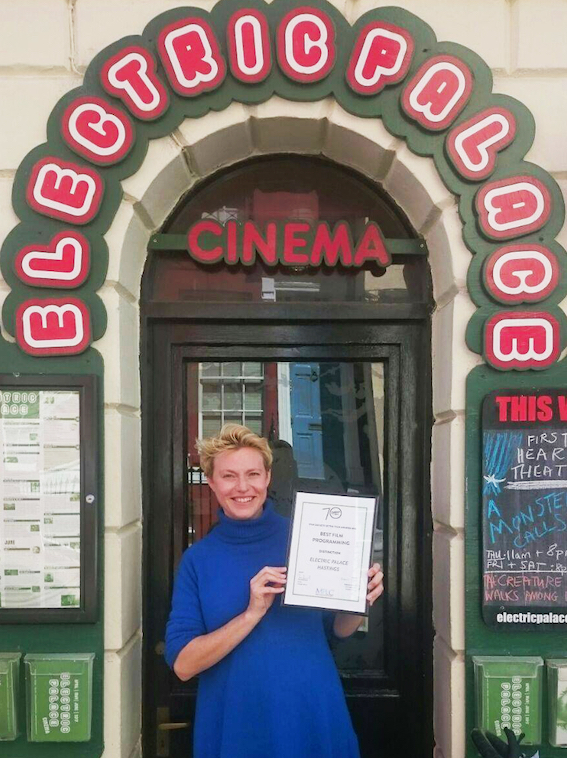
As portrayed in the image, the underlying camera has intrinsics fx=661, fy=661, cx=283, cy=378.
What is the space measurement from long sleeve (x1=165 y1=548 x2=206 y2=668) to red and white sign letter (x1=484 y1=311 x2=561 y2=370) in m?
1.52

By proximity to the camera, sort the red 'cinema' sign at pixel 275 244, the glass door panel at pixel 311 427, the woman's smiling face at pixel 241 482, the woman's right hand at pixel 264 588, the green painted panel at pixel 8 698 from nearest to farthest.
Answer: the woman's right hand at pixel 264 588, the woman's smiling face at pixel 241 482, the green painted panel at pixel 8 698, the red 'cinema' sign at pixel 275 244, the glass door panel at pixel 311 427

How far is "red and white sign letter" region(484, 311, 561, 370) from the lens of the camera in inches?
110

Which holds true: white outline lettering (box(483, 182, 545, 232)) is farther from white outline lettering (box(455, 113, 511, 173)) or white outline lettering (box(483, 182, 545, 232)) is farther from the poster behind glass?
the poster behind glass

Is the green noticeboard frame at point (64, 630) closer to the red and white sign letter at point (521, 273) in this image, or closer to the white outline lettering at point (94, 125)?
the white outline lettering at point (94, 125)

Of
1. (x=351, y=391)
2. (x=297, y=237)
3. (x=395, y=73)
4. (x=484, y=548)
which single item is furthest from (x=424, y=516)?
(x=395, y=73)

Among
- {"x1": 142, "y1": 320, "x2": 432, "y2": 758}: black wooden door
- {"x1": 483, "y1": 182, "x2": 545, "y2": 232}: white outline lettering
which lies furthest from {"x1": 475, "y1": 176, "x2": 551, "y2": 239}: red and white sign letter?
{"x1": 142, "y1": 320, "x2": 432, "y2": 758}: black wooden door

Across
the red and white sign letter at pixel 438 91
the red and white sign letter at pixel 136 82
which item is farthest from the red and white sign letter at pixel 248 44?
the red and white sign letter at pixel 438 91

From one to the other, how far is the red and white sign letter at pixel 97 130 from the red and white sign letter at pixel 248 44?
0.53 m

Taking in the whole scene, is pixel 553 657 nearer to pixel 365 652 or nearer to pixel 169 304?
pixel 365 652

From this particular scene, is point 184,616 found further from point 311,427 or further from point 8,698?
point 311,427

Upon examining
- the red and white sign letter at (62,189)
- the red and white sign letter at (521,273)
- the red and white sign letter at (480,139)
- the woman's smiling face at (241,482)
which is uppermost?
the red and white sign letter at (480,139)

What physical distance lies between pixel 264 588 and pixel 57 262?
5.23ft

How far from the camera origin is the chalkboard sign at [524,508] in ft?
9.21

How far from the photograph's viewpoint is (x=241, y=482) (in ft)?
8.13
